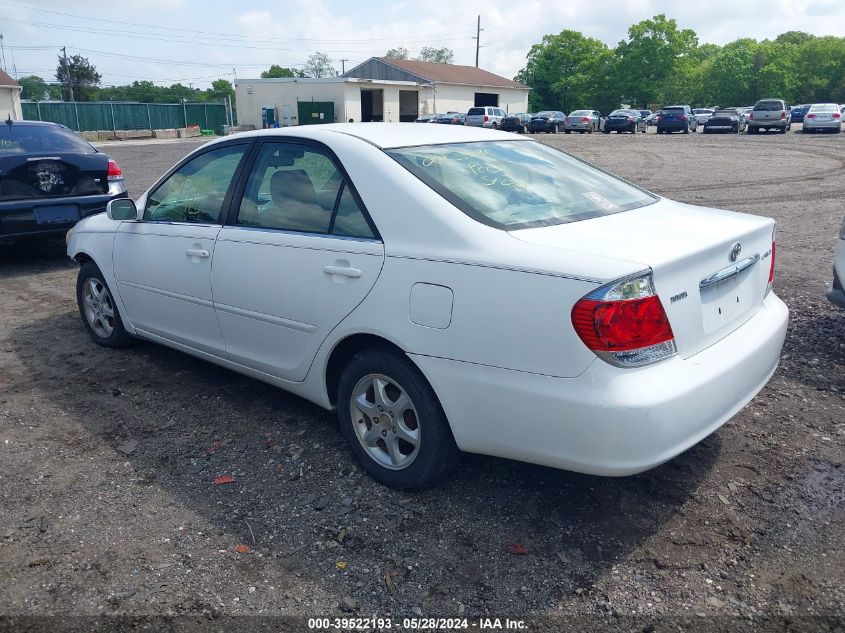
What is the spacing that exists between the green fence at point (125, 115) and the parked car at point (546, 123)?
20530mm

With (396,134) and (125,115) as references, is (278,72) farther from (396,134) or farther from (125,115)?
(396,134)

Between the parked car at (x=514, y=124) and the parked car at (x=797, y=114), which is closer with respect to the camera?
the parked car at (x=514, y=124)

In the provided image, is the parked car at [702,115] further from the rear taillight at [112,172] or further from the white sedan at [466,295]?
the white sedan at [466,295]

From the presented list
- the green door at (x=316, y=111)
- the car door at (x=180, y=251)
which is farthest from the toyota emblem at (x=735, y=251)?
the green door at (x=316, y=111)

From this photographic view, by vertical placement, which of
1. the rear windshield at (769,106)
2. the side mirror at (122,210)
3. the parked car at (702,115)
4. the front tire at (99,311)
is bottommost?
the front tire at (99,311)

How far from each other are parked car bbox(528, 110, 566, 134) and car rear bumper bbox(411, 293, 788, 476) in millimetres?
42130

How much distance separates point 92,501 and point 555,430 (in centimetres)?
220

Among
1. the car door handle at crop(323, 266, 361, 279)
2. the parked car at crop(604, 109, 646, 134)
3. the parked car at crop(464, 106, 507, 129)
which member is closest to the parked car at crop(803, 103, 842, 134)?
the parked car at crop(604, 109, 646, 134)

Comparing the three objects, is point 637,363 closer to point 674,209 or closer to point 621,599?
point 621,599

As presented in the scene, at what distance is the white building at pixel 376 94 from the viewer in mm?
47656

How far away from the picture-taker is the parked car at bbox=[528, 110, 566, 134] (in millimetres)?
43188

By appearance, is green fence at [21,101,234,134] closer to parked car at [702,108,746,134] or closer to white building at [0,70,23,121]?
white building at [0,70,23,121]

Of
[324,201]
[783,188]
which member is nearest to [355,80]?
[783,188]

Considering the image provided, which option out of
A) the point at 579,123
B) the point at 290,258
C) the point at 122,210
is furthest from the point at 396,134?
the point at 579,123
